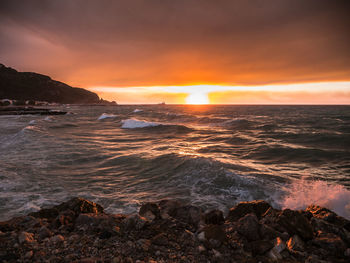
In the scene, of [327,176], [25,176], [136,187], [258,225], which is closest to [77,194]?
[136,187]

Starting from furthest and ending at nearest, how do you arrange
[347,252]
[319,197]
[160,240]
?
[319,197]
[160,240]
[347,252]

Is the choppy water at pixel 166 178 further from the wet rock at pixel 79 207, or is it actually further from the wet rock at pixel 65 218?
the wet rock at pixel 65 218

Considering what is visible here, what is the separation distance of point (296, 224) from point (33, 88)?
184 m

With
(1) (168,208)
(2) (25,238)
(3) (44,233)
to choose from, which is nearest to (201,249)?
(1) (168,208)

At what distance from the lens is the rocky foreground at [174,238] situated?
2711 millimetres

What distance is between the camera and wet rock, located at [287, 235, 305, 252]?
292cm

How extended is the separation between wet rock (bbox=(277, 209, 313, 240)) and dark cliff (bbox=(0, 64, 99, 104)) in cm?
17030

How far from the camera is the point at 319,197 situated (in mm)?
6238

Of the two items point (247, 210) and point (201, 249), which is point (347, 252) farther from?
point (201, 249)

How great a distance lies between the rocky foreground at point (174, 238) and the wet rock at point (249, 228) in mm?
14

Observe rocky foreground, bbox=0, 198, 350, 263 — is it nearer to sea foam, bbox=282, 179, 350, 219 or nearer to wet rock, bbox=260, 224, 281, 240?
wet rock, bbox=260, 224, 281, 240

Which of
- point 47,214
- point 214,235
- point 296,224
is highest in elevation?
point 296,224

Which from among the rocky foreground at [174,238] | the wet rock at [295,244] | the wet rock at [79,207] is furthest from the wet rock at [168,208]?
the wet rock at [295,244]

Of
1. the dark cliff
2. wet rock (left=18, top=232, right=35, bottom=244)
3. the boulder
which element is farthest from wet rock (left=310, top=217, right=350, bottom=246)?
the dark cliff
